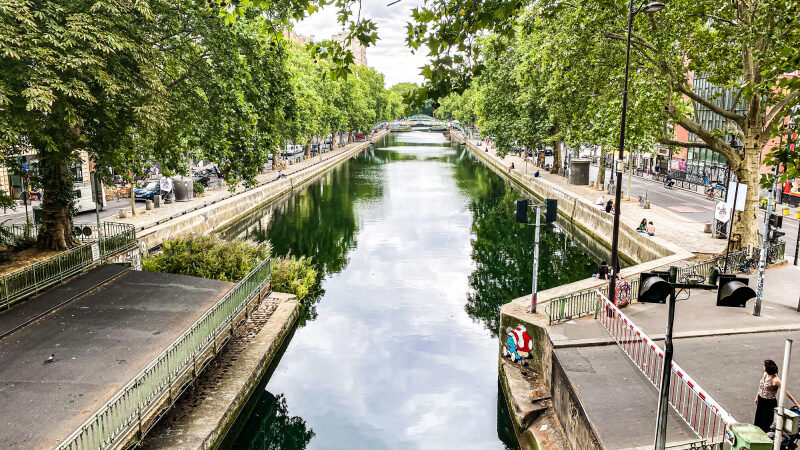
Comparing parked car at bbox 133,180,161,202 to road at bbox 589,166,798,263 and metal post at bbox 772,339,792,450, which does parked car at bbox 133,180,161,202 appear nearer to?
road at bbox 589,166,798,263

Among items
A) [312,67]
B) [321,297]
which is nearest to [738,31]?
[321,297]

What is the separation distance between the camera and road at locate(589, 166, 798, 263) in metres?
26.6

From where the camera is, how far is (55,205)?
17969mm

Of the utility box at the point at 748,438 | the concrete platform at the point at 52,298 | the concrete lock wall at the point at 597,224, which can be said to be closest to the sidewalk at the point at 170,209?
the concrete platform at the point at 52,298

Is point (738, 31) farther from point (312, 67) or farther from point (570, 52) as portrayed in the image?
point (312, 67)

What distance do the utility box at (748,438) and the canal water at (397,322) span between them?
19.6 feet

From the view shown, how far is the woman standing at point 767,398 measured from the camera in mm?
7754

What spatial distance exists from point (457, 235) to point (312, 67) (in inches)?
1380

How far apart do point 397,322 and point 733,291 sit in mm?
14397

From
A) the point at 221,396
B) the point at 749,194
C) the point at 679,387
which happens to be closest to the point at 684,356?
the point at 679,387

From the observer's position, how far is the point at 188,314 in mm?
12945

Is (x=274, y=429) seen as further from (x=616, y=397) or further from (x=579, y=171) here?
(x=579, y=171)

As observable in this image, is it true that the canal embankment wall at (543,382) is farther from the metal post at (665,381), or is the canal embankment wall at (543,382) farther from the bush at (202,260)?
the bush at (202,260)

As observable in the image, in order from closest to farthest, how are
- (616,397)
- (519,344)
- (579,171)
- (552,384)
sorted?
(616,397) < (552,384) < (519,344) < (579,171)
